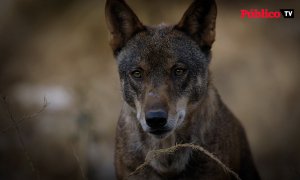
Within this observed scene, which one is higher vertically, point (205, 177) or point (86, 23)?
point (86, 23)

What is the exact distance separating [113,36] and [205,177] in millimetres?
1597

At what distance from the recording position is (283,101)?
12.2 meters

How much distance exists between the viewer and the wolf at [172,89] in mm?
5859

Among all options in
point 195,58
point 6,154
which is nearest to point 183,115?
point 195,58

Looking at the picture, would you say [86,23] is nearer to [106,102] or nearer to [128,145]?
[106,102]

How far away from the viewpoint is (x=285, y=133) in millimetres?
11453

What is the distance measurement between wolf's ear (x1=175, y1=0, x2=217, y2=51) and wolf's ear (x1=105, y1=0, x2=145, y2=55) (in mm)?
410

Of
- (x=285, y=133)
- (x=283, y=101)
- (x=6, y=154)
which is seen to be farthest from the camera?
(x=283, y=101)

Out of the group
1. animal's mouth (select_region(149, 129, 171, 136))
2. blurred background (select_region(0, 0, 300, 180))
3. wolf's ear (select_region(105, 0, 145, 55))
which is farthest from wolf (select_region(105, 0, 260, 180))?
blurred background (select_region(0, 0, 300, 180))

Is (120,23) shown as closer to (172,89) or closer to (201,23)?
(201,23)

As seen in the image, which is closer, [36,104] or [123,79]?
[123,79]

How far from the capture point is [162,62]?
587cm

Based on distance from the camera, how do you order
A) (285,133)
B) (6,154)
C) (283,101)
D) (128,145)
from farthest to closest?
(283,101), (285,133), (6,154), (128,145)

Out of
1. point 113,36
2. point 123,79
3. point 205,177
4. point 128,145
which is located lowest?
point 205,177
